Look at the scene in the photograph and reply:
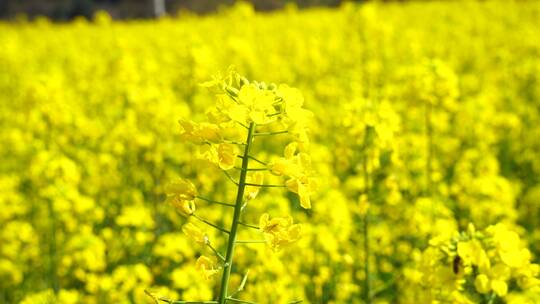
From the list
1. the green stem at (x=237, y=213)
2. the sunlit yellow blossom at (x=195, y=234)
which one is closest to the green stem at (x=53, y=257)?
the sunlit yellow blossom at (x=195, y=234)

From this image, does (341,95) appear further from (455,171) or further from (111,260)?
(111,260)

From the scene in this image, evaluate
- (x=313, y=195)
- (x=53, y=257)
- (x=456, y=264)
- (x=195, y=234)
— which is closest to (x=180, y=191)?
(x=195, y=234)

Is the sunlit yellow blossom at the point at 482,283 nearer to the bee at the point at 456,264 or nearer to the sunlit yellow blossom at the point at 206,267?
the bee at the point at 456,264

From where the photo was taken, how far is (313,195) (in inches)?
96.0

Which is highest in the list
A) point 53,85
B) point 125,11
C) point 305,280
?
point 125,11

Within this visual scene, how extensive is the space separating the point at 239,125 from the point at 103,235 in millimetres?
2215

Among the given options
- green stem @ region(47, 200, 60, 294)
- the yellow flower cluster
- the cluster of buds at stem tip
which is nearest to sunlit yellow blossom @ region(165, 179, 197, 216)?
the cluster of buds at stem tip

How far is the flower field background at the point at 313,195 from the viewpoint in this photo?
2635mm

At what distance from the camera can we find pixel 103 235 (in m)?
3.49

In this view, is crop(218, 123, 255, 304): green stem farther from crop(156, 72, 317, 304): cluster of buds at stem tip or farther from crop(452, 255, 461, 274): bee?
crop(452, 255, 461, 274): bee

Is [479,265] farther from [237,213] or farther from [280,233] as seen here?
[237,213]

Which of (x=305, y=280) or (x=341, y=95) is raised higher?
(x=341, y=95)

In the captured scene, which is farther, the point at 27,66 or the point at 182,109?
the point at 27,66

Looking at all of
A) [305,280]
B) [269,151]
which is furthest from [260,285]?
[269,151]
